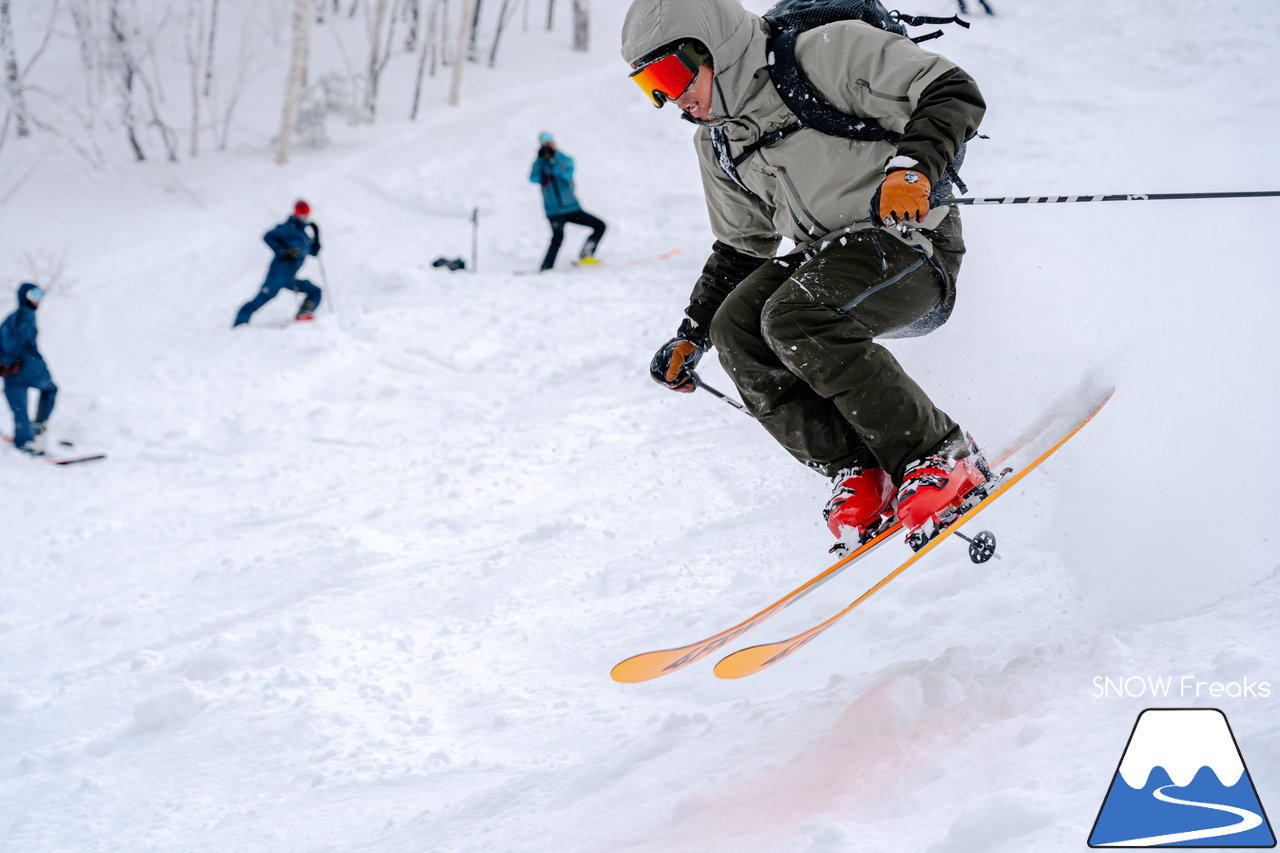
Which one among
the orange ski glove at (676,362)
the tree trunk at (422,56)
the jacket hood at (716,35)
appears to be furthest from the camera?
the tree trunk at (422,56)

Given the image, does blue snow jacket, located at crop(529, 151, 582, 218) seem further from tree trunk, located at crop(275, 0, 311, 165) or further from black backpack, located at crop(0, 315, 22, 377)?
tree trunk, located at crop(275, 0, 311, 165)

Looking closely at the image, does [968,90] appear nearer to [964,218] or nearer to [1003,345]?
[1003,345]

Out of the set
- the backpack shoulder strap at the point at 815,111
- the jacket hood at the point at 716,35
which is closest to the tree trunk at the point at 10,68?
the jacket hood at the point at 716,35

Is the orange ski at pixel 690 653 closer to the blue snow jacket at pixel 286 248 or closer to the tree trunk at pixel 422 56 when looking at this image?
the blue snow jacket at pixel 286 248

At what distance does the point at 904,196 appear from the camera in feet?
8.02

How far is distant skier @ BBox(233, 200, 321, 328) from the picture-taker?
421 inches

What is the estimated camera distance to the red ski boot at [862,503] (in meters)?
3.10

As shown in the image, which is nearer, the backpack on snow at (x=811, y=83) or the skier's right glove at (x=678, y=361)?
the backpack on snow at (x=811, y=83)

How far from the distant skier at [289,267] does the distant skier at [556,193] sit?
2878 millimetres

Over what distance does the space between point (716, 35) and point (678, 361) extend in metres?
1.22

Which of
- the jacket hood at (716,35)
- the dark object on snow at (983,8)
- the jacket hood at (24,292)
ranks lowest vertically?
the jacket hood at (24,292)

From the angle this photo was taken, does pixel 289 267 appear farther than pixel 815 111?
Yes

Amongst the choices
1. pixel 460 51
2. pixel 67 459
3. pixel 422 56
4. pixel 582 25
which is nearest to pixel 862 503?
pixel 67 459

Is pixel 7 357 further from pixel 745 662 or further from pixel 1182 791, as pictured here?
pixel 1182 791
